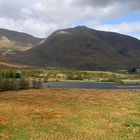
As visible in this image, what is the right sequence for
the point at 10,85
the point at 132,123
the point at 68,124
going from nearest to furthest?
the point at 68,124
the point at 132,123
the point at 10,85

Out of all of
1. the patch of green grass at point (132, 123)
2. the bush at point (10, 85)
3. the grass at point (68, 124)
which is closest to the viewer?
the grass at point (68, 124)

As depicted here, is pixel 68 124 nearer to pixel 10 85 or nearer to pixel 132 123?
pixel 132 123

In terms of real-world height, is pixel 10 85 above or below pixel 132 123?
above

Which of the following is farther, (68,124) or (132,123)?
(132,123)

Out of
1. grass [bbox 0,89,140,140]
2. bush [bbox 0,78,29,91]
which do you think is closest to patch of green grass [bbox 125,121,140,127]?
grass [bbox 0,89,140,140]

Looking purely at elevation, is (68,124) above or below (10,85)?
below

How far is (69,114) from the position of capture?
39.3 metres

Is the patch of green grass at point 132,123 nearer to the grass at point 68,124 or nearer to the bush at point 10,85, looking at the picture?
the grass at point 68,124

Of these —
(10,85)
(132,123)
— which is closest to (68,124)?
(132,123)

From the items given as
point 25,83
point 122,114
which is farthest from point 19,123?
point 25,83

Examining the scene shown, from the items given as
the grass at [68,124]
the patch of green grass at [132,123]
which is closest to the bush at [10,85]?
the grass at [68,124]

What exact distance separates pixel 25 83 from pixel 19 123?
203 ft

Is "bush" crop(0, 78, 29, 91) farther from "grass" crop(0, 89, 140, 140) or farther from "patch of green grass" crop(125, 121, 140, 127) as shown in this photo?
"patch of green grass" crop(125, 121, 140, 127)

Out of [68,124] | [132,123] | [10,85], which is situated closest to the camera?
[68,124]
